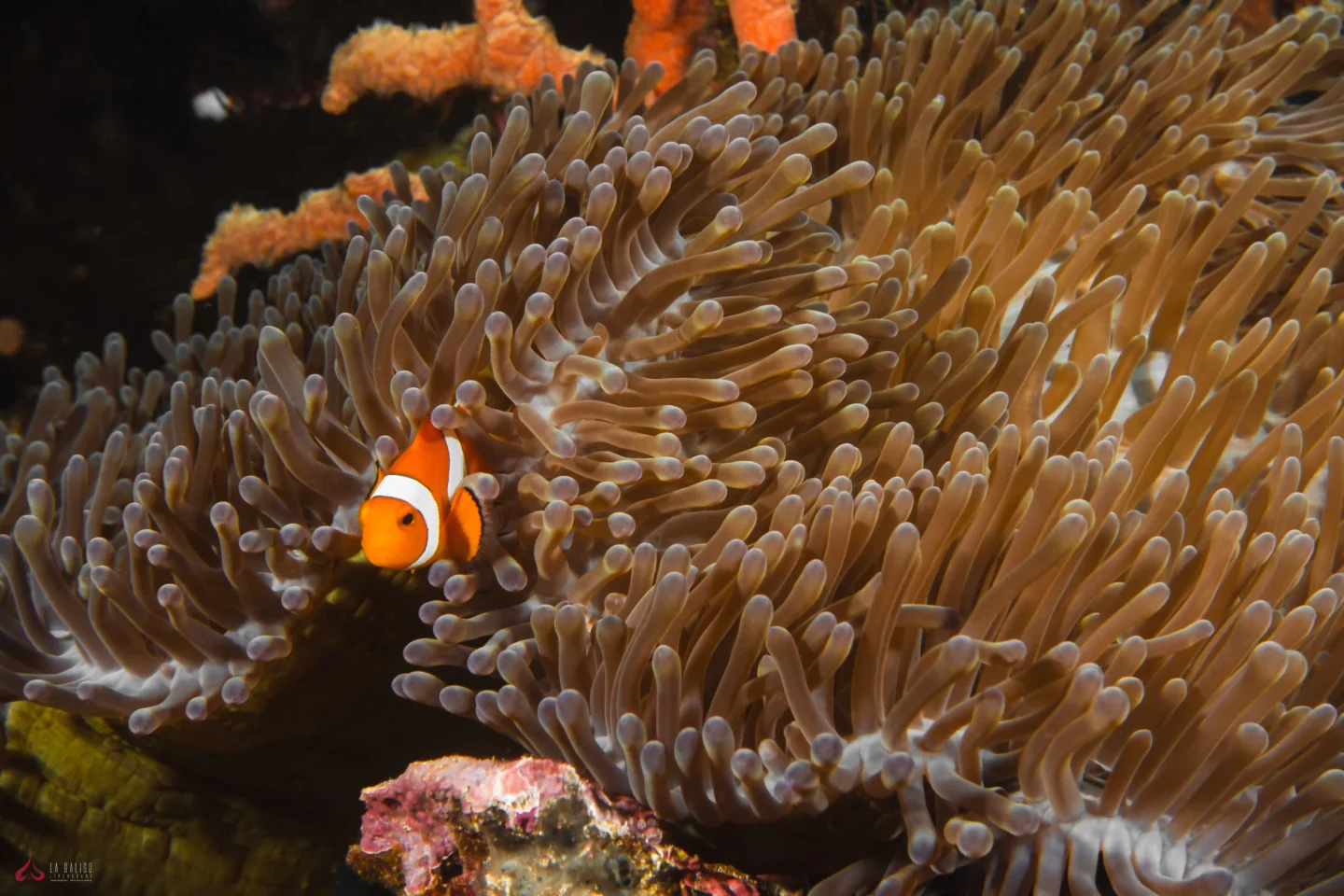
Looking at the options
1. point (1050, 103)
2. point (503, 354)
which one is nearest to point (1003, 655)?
point (503, 354)

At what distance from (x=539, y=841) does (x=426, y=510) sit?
1.73ft

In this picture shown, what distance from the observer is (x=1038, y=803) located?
3.94 feet

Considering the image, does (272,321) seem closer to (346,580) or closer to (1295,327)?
(346,580)

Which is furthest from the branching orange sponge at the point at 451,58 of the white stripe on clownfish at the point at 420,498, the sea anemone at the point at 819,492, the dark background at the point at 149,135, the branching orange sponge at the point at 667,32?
the white stripe on clownfish at the point at 420,498

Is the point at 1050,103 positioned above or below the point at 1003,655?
above

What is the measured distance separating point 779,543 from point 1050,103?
144 cm

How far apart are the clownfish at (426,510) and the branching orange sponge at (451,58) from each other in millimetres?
1618

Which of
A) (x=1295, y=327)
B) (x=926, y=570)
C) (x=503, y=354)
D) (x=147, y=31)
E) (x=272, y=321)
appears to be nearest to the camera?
(x=926, y=570)

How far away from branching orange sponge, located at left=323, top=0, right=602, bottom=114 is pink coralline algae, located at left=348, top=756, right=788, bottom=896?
2023 mm

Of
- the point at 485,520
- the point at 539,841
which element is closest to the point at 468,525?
the point at 485,520

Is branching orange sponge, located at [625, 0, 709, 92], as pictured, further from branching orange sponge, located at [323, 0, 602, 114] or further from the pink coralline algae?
the pink coralline algae

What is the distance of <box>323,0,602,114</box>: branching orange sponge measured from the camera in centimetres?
255

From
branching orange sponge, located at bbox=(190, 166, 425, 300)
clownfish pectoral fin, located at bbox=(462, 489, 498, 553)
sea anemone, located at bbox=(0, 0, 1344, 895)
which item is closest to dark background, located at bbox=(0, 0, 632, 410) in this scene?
branching orange sponge, located at bbox=(190, 166, 425, 300)

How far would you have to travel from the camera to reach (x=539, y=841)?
1325mm
